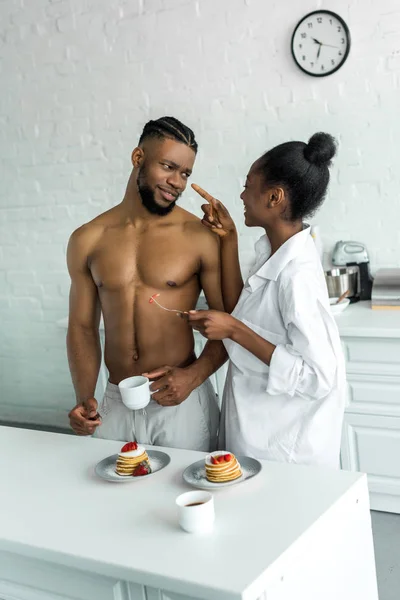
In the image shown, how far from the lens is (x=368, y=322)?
3.29 metres

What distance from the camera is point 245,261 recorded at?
Answer: 13.9 feet

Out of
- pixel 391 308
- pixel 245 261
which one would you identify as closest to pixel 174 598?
pixel 391 308

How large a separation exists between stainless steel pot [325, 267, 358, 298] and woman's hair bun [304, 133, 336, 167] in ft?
5.41

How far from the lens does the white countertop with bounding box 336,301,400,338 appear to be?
3.14 meters

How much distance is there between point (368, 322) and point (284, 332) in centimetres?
130

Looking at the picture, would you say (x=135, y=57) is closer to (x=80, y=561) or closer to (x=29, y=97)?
(x=29, y=97)

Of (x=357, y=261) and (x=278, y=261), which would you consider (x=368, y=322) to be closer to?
(x=357, y=261)

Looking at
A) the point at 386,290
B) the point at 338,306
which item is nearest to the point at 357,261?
the point at 386,290

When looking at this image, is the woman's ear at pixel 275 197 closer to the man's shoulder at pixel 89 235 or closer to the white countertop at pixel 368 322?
the man's shoulder at pixel 89 235

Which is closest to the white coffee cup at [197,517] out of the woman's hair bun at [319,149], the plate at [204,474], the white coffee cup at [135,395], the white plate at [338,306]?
the plate at [204,474]

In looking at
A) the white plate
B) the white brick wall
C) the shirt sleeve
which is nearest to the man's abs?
the shirt sleeve

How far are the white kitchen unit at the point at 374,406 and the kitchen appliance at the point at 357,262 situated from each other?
0.51m

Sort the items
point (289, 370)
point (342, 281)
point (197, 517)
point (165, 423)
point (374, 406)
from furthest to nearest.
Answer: point (342, 281)
point (374, 406)
point (165, 423)
point (289, 370)
point (197, 517)

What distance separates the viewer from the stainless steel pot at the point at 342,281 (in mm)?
3742
